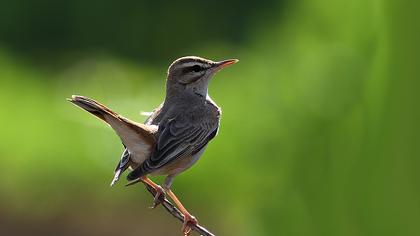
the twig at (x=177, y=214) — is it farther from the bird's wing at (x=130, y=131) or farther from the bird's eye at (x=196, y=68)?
the bird's eye at (x=196, y=68)

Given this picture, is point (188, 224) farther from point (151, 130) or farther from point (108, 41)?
point (108, 41)

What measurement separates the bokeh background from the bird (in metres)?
0.53

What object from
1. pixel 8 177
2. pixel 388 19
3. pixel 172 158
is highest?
pixel 388 19

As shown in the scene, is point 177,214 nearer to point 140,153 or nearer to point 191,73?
point 140,153

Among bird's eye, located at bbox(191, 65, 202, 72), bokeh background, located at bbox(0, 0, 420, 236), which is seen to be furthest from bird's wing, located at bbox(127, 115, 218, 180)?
bokeh background, located at bbox(0, 0, 420, 236)

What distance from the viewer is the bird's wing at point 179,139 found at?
1.67 m

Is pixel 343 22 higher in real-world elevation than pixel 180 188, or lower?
higher

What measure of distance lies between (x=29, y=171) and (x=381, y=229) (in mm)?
A: 1205

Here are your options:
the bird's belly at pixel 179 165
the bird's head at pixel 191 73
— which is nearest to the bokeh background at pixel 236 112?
the bird's head at pixel 191 73

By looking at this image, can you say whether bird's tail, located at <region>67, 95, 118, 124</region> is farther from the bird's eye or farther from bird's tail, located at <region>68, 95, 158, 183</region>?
the bird's eye

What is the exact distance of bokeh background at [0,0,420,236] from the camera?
232 centimetres

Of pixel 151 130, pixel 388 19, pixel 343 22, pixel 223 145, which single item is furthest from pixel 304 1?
pixel 151 130

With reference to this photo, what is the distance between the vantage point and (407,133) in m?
2.25

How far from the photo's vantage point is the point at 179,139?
175 centimetres
